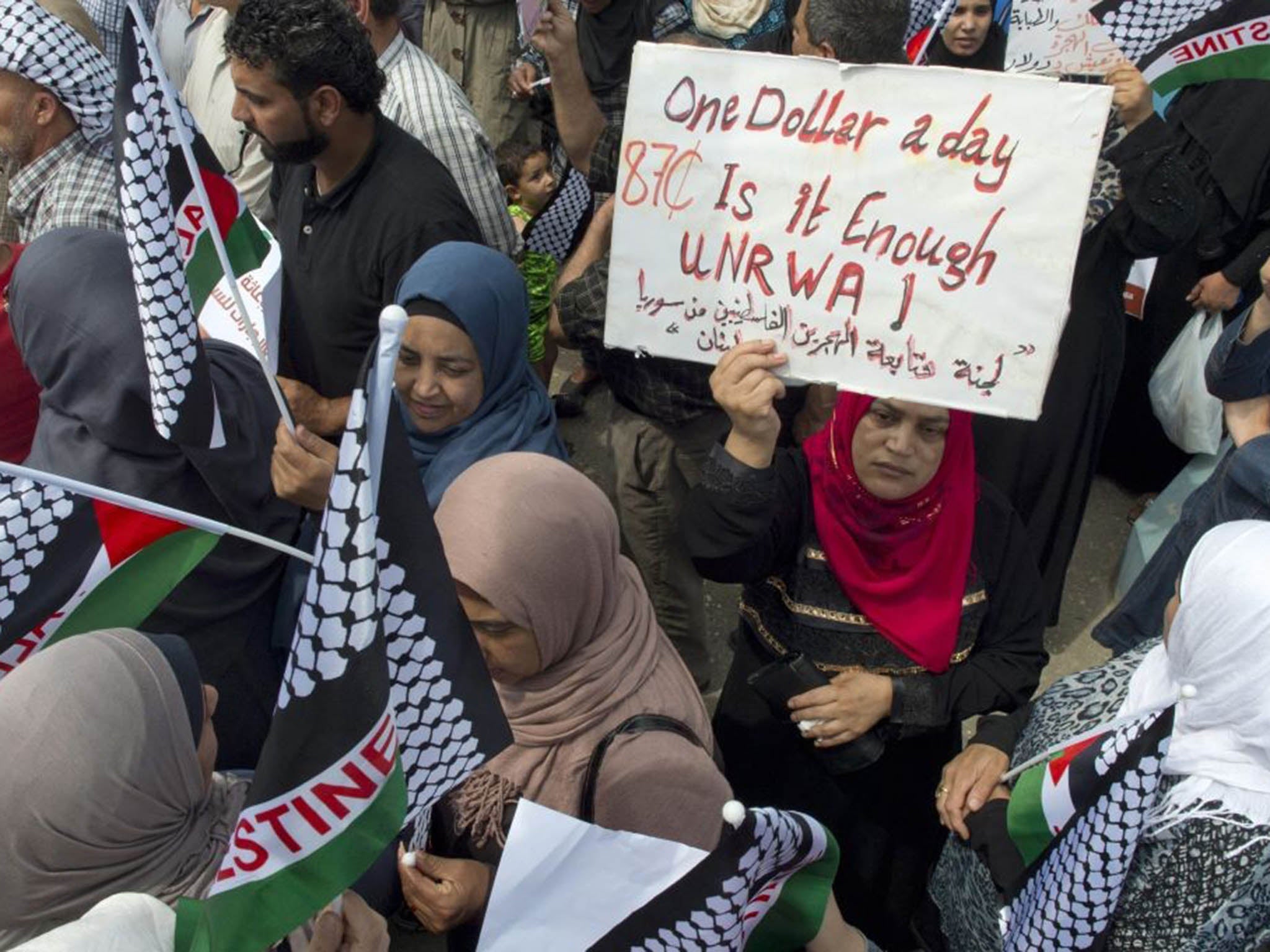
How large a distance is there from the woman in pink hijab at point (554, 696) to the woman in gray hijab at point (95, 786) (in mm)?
438

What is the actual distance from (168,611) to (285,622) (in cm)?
32

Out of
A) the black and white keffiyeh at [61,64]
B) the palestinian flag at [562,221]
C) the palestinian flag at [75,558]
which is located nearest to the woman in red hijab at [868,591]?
the palestinian flag at [75,558]

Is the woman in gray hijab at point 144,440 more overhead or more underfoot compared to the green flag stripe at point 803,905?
more overhead

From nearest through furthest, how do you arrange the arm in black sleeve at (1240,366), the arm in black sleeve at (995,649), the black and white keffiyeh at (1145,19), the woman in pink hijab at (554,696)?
the woman in pink hijab at (554,696), the arm in black sleeve at (995,649), the black and white keffiyeh at (1145,19), the arm in black sleeve at (1240,366)

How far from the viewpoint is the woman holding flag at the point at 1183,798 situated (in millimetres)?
1754

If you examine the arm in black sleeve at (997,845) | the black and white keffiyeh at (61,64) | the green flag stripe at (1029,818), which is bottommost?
the arm in black sleeve at (997,845)

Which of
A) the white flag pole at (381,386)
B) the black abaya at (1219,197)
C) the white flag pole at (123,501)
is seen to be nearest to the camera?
the white flag pole at (381,386)

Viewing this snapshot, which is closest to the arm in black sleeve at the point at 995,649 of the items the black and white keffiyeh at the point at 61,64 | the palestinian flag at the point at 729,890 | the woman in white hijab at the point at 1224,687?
the woman in white hijab at the point at 1224,687

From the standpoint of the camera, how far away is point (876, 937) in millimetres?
2711

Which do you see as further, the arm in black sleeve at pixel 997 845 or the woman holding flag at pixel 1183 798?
the arm in black sleeve at pixel 997 845

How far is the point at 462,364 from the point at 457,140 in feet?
4.54

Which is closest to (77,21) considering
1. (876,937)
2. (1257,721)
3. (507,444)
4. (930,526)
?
(507,444)

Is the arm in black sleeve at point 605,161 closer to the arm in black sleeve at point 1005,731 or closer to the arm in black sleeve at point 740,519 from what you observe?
the arm in black sleeve at point 740,519

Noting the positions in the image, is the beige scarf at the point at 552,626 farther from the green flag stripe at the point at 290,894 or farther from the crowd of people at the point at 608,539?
the green flag stripe at the point at 290,894
